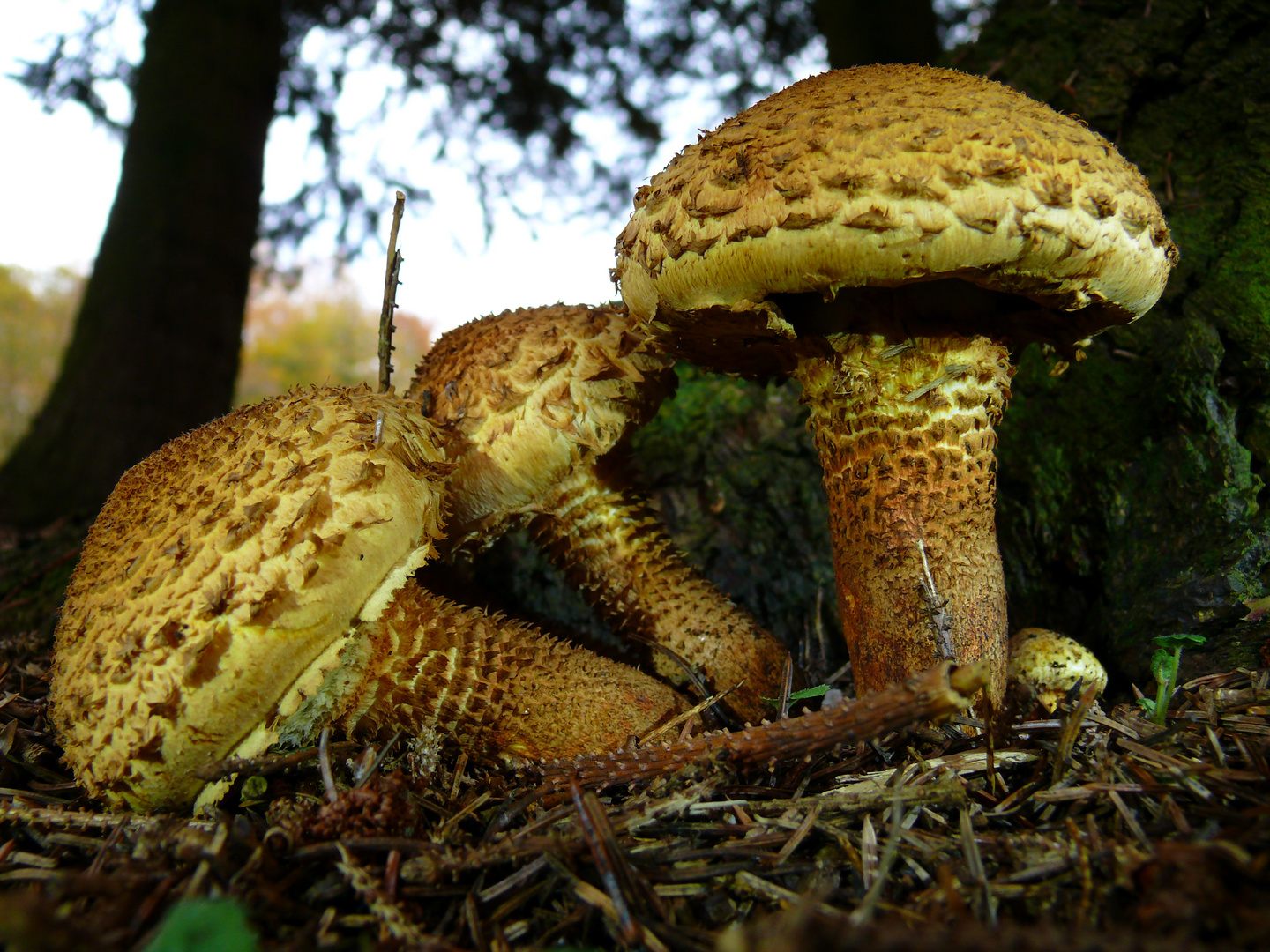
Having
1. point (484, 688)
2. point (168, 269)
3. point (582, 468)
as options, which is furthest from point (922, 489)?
point (168, 269)

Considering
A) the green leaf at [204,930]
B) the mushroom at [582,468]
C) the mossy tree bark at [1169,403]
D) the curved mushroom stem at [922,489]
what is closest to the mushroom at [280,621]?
the mushroom at [582,468]

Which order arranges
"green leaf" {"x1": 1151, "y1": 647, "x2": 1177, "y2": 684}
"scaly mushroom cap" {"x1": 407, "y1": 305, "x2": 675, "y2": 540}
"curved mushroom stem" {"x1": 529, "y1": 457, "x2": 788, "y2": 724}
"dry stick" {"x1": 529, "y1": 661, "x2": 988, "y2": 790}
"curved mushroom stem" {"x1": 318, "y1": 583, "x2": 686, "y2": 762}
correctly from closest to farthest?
"dry stick" {"x1": 529, "y1": 661, "x2": 988, "y2": 790}
"green leaf" {"x1": 1151, "y1": 647, "x2": 1177, "y2": 684}
"curved mushroom stem" {"x1": 318, "y1": 583, "x2": 686, "y2": 762}
"scaly mushroom cap" {"x1": 407, "y1": 305, "x2": 675, "y2": 540}
"curved mushroom stem" {"x1": 529, "y1": 457, "x2": 788, "y2": 724}

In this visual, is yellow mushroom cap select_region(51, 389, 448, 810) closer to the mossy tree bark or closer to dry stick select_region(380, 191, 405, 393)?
dry stick select_region(380, 191, 405, 393)

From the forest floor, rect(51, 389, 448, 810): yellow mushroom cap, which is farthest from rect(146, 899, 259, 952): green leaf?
rect(51, 389, 448, 810): yellow mushroom cap

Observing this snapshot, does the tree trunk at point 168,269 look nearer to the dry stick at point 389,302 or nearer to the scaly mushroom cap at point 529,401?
the dry stick at point 389,302

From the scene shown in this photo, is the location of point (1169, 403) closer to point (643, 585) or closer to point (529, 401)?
point (643, 585)
